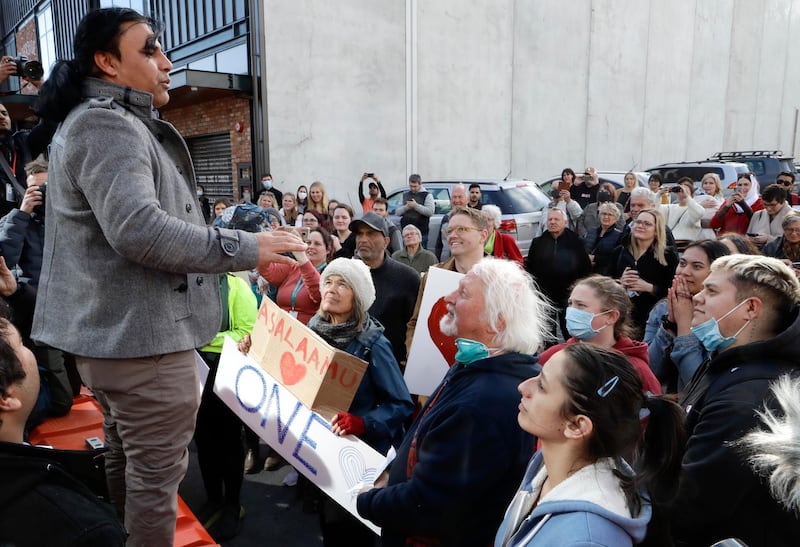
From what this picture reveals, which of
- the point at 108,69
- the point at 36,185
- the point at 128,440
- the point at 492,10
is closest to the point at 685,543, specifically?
the point at 128,440

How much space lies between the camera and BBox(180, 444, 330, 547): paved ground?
3.40 meters

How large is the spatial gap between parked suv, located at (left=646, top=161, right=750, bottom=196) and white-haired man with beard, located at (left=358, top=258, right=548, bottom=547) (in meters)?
12.8

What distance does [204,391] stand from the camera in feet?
11.8

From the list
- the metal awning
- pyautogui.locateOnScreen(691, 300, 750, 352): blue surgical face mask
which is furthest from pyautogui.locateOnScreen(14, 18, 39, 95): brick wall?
pyautogui.locateOnScreen(691, 300, 750, 352): blue surgical face mask

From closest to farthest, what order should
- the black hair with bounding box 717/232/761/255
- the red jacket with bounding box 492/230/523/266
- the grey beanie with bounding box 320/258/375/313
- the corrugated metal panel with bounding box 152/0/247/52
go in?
the grey beanie with bounding box 320/258/375/313
the black hair with bounding box 717/232/761/255
the red jacket with bounding box 492/230/523/266
the corrugated metal panel with bounding box 152/0/247/52

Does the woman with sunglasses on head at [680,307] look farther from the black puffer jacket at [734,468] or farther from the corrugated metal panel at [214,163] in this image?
the corrugated metal panel at [214,163]

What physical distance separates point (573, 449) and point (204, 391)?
8.61 feet

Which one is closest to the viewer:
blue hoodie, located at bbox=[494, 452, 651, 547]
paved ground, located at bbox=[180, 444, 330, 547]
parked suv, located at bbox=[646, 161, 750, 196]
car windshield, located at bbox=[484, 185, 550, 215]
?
blue hoodie, located at bbox=[494, 452, 651, 547]

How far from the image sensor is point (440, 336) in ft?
11.7

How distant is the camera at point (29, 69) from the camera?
315 centimetres

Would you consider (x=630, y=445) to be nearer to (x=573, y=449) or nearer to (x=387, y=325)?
(x=573, y=449)

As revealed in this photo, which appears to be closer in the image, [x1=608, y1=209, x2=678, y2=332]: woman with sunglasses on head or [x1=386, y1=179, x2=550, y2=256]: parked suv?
[x1=608, y1=209, x2=678, y2=332]: woman with sunglasses on head

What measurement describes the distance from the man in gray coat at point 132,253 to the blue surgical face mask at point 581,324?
1.88 m

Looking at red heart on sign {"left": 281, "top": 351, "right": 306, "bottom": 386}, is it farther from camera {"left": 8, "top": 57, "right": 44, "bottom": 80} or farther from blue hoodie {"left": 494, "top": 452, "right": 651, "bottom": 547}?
camera {"left": 8, "top": 57, "right": 44, "bottom": 80}
